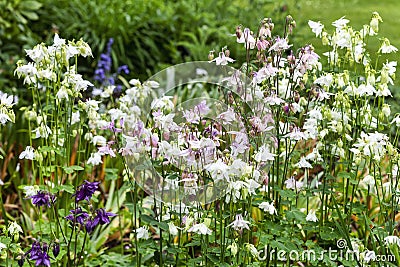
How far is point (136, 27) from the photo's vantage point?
6281 mm

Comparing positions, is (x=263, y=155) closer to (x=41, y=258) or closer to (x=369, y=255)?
(x=369, y=255)

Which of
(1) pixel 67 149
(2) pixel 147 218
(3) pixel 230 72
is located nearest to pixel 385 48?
(3) pixel 230 72

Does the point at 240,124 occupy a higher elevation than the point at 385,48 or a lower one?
lower

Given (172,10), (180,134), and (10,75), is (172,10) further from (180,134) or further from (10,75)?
(180,134)

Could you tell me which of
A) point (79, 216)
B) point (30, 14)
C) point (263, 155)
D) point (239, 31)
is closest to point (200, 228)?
point (263, 155)

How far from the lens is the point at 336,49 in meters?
2.54

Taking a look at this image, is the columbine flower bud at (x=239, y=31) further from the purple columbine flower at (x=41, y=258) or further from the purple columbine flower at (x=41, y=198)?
the purple columbine flower at (x=41, y=258)

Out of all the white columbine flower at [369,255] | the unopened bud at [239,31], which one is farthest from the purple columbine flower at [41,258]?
the white columbine flower at [369,255]

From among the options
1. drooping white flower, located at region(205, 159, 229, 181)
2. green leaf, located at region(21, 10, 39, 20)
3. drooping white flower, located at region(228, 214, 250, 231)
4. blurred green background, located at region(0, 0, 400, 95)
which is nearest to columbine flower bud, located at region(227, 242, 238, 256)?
drooping white flower, located at region(228, 214, 250, 231)

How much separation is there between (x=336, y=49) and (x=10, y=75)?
3895 millimetres

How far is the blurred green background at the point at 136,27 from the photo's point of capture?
598 cm

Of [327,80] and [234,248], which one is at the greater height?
[327,80]

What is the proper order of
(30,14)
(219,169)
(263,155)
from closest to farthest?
(219,169)
(263,155)
(30,14)

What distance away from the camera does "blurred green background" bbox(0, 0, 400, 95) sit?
598 cm
